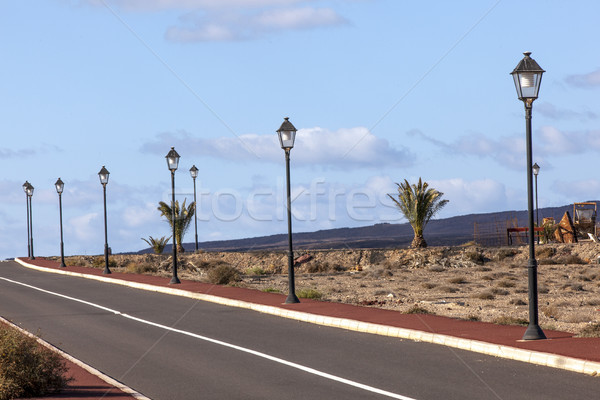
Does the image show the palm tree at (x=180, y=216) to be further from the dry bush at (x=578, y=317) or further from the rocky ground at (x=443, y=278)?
the dry bush at (x=578, y=317)

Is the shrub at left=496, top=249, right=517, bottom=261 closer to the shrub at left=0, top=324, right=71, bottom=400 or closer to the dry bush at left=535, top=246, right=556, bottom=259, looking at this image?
the dry bush at left=535, top=246, right=556, bottom=259

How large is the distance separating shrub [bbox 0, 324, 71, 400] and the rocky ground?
9512mm

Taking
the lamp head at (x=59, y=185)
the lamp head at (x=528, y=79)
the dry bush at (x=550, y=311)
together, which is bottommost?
the dry bush at (x=550, y=311)

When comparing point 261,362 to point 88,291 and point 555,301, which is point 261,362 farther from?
Result: point 88,291

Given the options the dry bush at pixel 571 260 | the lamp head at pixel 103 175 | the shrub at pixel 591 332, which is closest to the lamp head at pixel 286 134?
the shrub at pixel 591 332

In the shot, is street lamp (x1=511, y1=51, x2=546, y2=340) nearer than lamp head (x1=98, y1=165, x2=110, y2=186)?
Yes

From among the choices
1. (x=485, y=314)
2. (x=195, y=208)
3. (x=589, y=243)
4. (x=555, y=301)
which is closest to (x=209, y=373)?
(x=485, y=314)

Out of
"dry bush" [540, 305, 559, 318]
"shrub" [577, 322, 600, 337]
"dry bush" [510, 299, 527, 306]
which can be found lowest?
"dry bush" [510, 299, 527, 306]

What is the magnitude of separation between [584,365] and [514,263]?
102 feet

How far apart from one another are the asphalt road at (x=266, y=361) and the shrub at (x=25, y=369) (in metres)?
1.28

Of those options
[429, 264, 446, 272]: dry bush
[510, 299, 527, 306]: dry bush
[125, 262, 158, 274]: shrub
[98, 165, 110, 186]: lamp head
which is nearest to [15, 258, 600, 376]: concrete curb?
[510, 299, 527, 306]: dry bush

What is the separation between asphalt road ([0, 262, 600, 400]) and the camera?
1056 cm

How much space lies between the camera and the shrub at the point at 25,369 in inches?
386

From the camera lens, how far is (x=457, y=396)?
1005 centimetres
